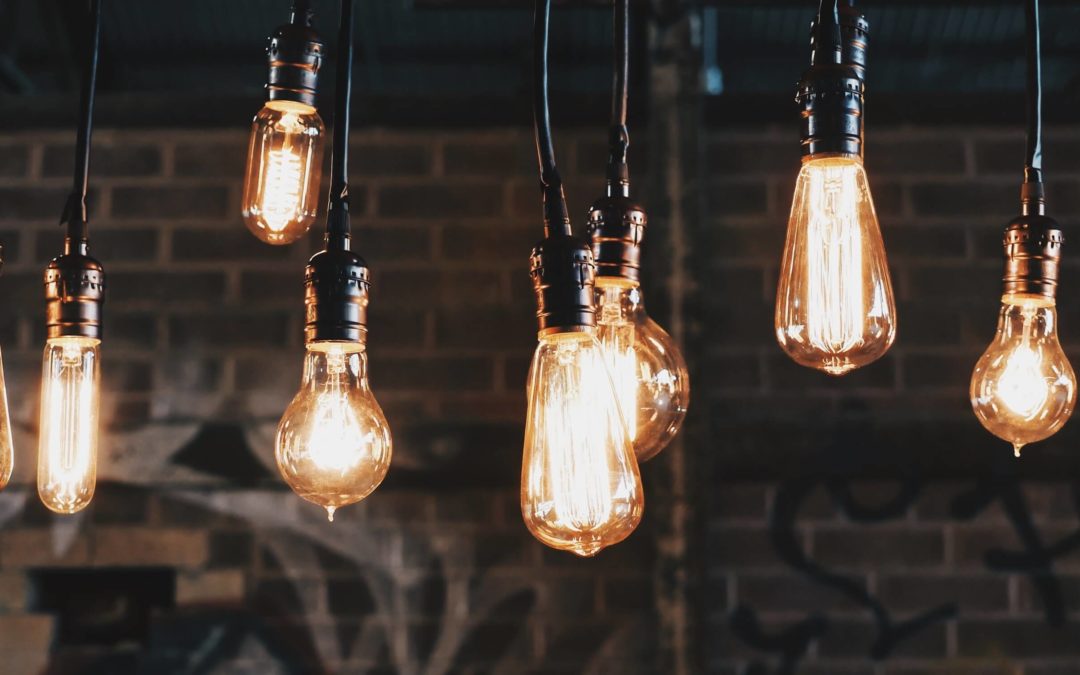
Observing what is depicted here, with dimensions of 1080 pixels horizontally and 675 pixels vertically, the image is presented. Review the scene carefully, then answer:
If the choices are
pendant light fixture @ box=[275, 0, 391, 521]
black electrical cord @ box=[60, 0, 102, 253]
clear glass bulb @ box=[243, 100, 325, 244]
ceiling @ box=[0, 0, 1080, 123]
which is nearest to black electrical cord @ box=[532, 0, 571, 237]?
pendant light fixture @ box=[275, 0, 391, 521]

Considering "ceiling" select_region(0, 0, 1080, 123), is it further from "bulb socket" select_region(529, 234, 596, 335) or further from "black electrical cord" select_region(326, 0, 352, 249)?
"bulb socket" select_region(529, 234, 596, 335)

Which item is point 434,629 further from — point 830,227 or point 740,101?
point 830,227

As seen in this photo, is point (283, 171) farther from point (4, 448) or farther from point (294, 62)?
point (4, 448)

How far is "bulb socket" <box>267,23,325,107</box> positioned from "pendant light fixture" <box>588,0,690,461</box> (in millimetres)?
260

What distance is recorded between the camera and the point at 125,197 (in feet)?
6.32

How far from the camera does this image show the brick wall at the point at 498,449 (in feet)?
6.00

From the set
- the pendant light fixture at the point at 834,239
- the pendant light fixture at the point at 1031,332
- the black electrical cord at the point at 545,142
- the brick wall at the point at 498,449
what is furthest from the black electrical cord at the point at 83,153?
the brick wall at the point at 498,449

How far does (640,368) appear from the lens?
0.83m

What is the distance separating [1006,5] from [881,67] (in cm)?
26

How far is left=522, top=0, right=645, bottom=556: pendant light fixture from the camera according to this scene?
0.67 meters

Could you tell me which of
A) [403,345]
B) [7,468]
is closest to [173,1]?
[403,345]

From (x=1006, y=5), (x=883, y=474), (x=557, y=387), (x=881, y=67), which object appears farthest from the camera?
(x=881, y=67)

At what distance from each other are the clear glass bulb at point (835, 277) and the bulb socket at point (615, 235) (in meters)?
0.12

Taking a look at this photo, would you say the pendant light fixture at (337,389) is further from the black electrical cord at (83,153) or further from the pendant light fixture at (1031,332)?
the pendant light fixture at (1031,332)
